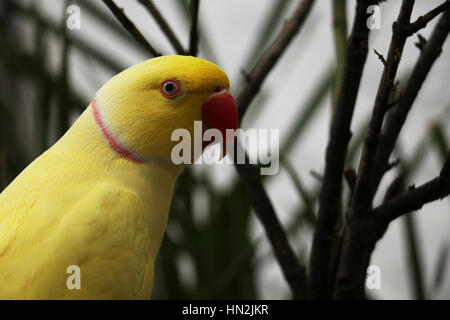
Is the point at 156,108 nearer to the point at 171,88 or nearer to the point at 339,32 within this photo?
the point at 171,88

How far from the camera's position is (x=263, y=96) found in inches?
34.5

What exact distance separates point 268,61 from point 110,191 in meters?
0.25

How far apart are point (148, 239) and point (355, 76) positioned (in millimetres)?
210

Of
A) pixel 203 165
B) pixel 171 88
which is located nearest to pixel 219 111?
pixel 171 88

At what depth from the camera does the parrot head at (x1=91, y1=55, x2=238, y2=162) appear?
0.40 meters

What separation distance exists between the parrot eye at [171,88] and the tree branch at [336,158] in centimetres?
13

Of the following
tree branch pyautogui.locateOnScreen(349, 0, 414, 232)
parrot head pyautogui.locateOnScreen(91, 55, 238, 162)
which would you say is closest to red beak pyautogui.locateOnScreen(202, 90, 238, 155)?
parrot head pyautogui.locateOnScreen(91, 55, 238, 162)

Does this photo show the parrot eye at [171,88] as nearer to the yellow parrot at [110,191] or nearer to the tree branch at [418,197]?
the yellow parrot at [110,191]

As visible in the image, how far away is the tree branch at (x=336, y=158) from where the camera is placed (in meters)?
0.37

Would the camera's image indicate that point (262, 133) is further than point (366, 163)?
Yes

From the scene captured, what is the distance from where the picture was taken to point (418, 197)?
372 mm
